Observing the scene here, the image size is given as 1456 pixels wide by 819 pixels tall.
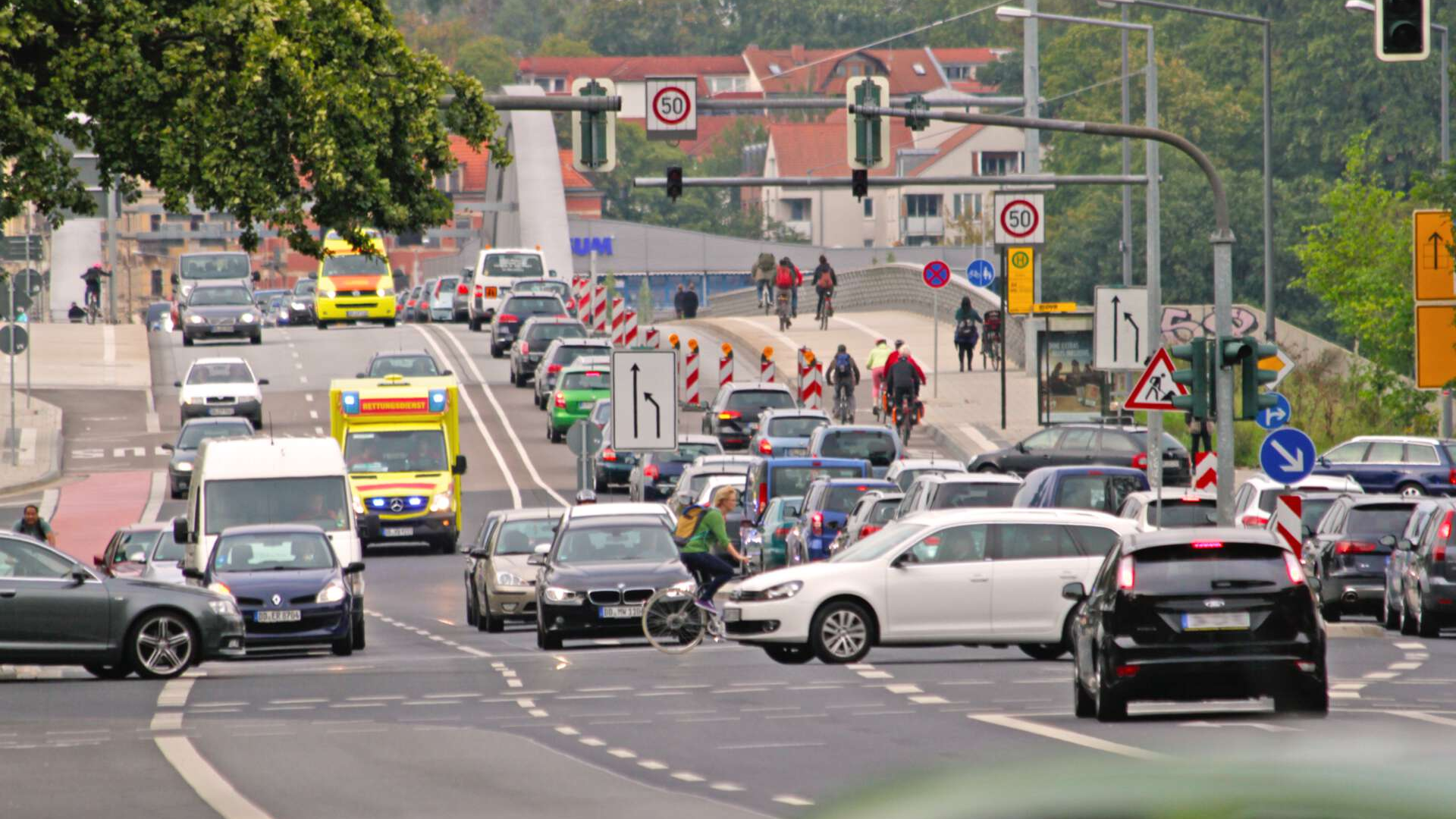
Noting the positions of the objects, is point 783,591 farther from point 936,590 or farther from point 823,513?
point 823,513

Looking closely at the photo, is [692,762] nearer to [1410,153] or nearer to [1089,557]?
[1089,557]

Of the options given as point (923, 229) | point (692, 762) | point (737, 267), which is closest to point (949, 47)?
point (923, 229)

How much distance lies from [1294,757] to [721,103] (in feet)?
82.7

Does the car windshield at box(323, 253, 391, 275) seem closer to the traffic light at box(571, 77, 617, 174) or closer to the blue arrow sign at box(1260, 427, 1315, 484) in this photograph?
the traffic light at box(571, 77, 617, 174)

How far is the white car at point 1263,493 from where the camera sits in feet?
94.0

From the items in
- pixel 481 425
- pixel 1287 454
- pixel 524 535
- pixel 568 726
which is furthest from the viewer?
pixel 481 425

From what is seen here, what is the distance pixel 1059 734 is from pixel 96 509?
3154 cm

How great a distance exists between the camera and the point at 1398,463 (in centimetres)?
4069

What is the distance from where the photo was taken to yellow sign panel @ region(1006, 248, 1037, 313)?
46.1m

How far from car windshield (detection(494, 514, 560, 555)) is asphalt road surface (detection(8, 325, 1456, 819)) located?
165 centimetres

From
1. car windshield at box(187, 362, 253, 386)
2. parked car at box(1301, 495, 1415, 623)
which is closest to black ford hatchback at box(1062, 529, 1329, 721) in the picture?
parked car at box(1301, 495, 1415, 623)

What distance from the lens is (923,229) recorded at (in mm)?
147875

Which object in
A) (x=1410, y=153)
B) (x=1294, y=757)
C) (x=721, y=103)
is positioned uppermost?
(x=1410, y=153)

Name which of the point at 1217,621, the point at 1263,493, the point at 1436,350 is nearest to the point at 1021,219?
the point at 1436,350
